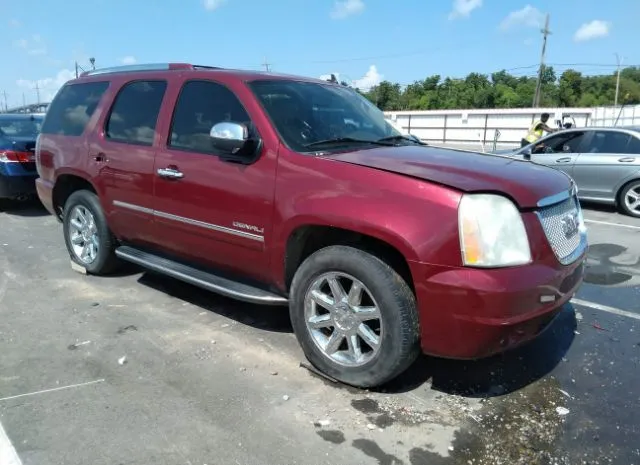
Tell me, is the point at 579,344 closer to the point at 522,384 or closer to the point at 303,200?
the point at 522,384

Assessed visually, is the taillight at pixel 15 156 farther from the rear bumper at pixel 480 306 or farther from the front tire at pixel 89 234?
the rear bumper at pixel 480 306

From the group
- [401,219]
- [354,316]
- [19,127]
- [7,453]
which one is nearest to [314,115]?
[401,219]

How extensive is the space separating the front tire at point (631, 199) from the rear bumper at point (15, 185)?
10.0 meters

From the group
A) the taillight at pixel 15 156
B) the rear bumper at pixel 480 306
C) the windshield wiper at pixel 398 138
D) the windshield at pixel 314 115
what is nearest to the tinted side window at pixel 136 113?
the windshield at pixel 314 115

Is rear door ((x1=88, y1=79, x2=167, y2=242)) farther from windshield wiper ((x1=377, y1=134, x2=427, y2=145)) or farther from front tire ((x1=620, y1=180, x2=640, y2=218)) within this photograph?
front tire ((x1=620, y1=180, x2=640, y2=218))

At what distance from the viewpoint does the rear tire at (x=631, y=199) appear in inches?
368

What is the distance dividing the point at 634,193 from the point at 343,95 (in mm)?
7196

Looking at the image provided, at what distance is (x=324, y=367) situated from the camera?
341 cm

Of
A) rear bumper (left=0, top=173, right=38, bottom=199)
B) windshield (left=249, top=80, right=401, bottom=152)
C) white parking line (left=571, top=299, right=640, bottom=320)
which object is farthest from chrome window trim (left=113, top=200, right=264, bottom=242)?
rear bumper (left=0, top=173, right=38, bottom=199)

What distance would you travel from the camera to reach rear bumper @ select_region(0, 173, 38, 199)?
27.6ft

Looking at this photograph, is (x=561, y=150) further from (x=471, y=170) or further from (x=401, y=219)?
(x=401, y=219)

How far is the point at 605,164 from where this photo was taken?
31.8 ft

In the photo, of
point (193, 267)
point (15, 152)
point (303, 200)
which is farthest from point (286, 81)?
point (15, 152)

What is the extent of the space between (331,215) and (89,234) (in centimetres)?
326
